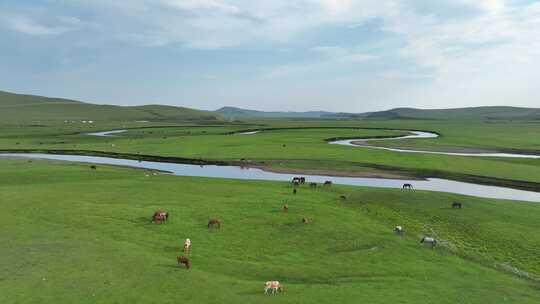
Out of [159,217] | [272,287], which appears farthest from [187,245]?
[272,287]

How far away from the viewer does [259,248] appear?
84.1ft

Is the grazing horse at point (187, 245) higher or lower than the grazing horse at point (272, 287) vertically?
higher

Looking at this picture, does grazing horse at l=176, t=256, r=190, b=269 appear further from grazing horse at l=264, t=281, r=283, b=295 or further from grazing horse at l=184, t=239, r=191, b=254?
grazing horse at l=264, t=281, r=283, b=295

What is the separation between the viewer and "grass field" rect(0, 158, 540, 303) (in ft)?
63.4

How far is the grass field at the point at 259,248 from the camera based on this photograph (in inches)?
760

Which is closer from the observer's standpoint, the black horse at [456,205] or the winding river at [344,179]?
the black horse at [456,205]

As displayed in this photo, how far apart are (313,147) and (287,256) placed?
66.3 metres

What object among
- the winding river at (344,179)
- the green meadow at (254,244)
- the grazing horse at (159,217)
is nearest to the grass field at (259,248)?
the green meadow at (254,244)

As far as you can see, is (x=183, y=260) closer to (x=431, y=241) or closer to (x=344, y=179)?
(x=431, y=241)

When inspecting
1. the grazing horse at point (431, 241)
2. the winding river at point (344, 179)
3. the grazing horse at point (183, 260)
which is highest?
the winding river at point (344, 179)

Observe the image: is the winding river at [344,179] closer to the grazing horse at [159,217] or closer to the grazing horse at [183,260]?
the grazing horse at [159,217]

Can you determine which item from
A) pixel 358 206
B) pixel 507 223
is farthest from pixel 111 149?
pixel 507 223

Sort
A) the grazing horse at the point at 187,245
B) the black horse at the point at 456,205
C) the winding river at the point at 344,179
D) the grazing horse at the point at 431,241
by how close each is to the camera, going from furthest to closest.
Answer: the winding river at the point at 344,179
the black horse at the point at 456,205
the grazing horse at the point at 431,241
the grazing horse at the point at 187,245

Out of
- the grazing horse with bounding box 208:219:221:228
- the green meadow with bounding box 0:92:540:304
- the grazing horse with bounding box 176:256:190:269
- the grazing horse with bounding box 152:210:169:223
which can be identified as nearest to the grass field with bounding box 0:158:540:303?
the green meadow with bounding box 0:92:540:304
